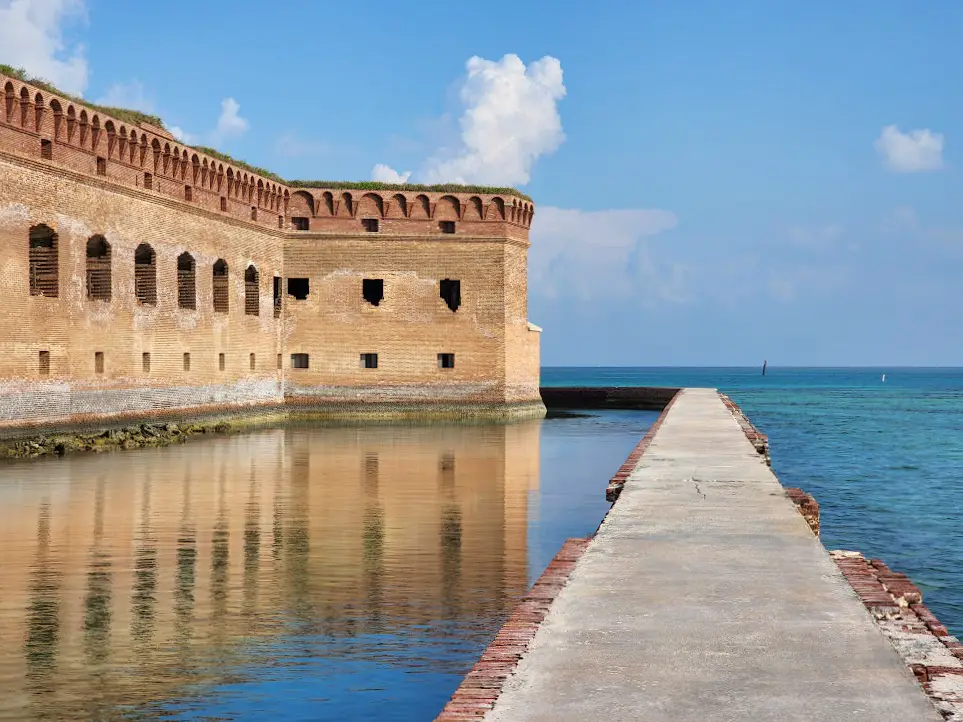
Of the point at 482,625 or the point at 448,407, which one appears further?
the point at 448,407

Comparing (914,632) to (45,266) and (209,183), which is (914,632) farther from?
(209,183)

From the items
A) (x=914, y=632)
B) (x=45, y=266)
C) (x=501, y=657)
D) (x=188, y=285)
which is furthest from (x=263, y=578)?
(x=188, y=285)

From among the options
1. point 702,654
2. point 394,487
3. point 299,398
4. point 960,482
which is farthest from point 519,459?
point 702,654

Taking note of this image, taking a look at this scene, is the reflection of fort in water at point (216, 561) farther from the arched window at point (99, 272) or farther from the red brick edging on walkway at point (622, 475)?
the arched window at point (99, 272)

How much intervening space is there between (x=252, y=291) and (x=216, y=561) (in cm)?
2539

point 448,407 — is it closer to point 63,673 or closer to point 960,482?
point 960,482

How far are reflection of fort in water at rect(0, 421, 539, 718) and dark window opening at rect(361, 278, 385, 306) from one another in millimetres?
15788

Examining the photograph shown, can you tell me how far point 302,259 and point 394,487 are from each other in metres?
20.5

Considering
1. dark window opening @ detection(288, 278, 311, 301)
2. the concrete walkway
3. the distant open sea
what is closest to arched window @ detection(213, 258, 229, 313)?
dark window opening @ detection(288, 278, 311, 301)

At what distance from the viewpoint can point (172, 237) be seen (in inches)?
1242

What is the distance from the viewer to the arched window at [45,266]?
84.9 feet

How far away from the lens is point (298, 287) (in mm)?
38656

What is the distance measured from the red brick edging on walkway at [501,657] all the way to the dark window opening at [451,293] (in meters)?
30.8

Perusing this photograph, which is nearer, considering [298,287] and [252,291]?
[252,291]
